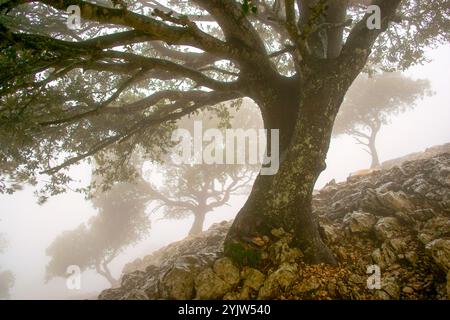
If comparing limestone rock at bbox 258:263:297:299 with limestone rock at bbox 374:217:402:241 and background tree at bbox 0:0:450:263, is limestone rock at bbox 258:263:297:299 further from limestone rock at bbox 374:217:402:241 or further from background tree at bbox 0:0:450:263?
limestone rock at bbox 374:217:402:241

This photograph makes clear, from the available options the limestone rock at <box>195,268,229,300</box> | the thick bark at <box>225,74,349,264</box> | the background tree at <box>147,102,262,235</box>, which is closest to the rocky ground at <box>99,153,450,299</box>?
the limestone rock at <box>195,268,229,300</box>

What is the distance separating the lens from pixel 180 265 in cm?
787

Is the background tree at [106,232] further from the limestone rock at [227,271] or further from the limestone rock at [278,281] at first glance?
the limestone rock at [278,281]

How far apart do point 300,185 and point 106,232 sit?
32.0 metres

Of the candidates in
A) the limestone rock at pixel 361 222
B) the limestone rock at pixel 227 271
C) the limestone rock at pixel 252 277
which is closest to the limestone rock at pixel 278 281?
the limestone rock at pixel 252 277

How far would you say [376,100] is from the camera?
116ft

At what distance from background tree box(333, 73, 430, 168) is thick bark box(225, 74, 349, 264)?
2934 cm

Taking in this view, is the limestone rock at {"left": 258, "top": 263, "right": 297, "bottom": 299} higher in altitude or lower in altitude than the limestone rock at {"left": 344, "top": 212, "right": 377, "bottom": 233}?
lower

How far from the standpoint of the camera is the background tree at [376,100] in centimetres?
3538

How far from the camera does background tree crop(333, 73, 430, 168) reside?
35.4 metres

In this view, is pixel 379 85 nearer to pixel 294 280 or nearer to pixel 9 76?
pixel 294 280

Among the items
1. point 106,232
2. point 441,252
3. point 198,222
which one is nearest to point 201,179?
point 198,222

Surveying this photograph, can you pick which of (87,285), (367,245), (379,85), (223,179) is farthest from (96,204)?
(87,285)

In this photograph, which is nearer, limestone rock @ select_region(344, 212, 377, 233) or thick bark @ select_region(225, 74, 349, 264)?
thick bark @ select_region(225, 74, 349, 264)
